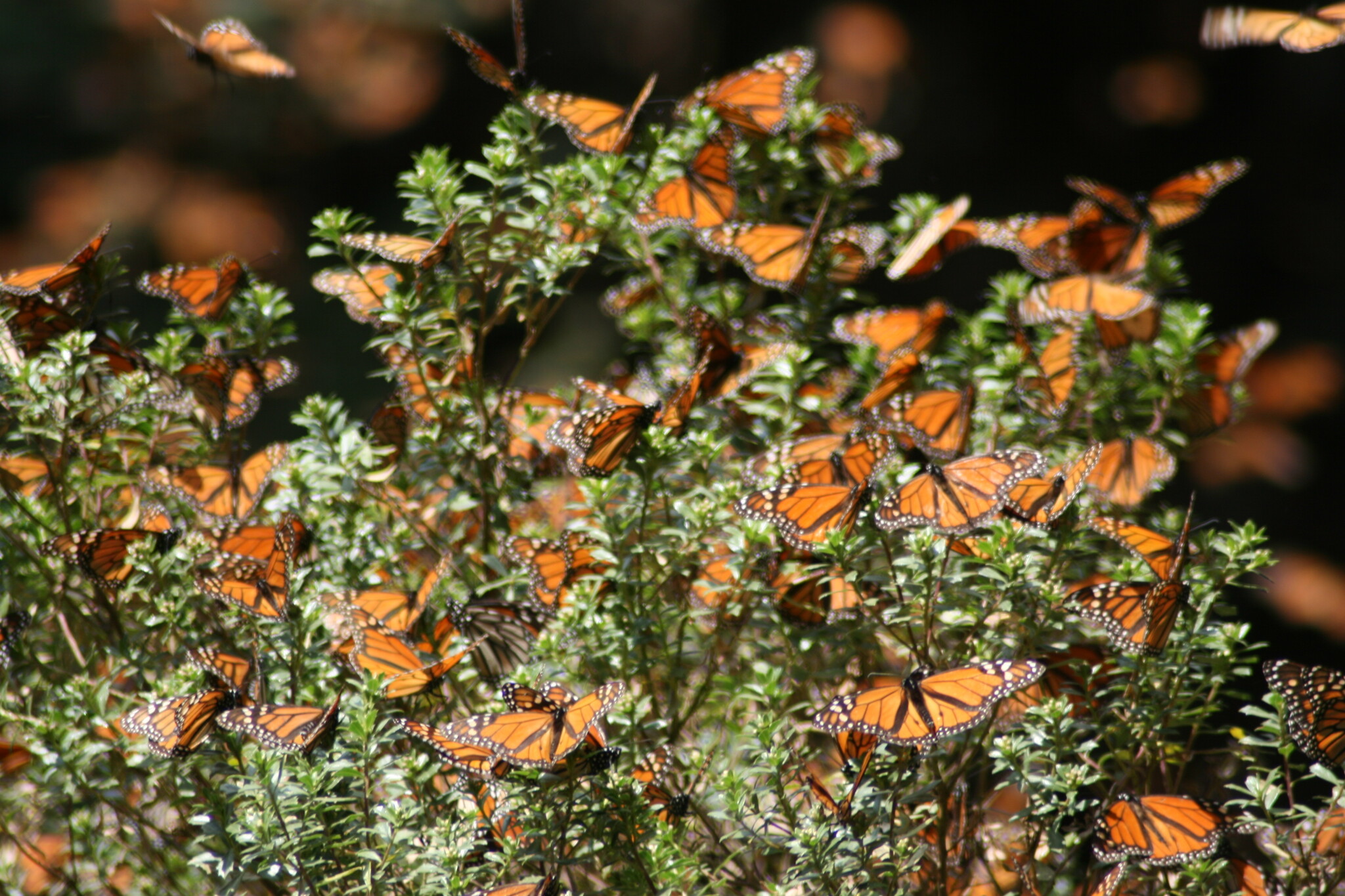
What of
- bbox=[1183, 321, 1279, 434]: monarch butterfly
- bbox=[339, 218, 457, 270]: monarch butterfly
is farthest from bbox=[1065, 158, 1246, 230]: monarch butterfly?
bbox=[339, 218, 457, 270]: monarch butterfly

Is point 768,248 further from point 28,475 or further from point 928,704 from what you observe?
point 28,475

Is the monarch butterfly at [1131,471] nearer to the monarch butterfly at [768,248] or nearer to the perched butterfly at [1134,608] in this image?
the perched butterfly at [1134,608]

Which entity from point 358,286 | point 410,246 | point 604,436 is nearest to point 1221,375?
point 604,436

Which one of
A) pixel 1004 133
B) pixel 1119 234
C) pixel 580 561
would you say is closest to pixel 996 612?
pixel 580 561

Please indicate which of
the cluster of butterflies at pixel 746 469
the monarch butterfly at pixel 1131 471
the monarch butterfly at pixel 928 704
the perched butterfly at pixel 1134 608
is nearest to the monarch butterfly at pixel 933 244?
the cluster of butterflies at pixel 746 469

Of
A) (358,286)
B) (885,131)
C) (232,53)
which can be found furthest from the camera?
(885,131)

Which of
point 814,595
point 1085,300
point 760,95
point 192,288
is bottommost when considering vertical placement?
point 814,595

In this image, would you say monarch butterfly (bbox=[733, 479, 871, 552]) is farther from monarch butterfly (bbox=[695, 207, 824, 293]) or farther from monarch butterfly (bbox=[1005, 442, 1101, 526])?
monarch butterfly (bbox=[695, 207, 824, 293])
